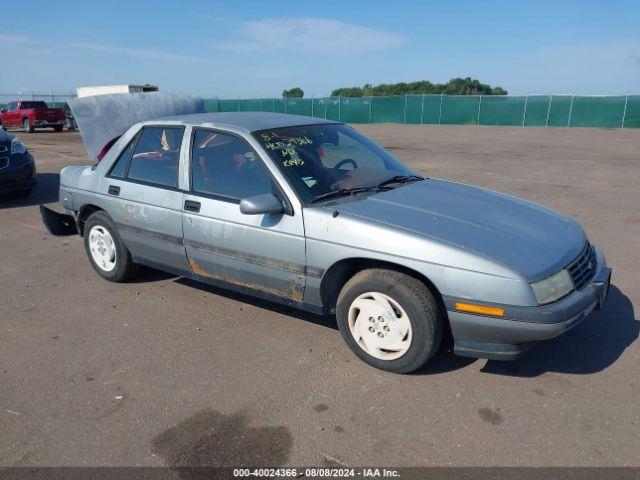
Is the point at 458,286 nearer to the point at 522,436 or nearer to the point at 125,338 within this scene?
the point at 522,436

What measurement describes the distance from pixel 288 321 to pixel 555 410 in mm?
2017

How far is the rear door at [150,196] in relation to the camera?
166 inches

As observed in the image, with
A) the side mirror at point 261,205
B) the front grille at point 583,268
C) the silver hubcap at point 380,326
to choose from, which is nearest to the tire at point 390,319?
the silver hubcap at point 380,326

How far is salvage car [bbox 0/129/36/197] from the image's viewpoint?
8.65m

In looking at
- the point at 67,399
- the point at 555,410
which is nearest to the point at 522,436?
the point at 555,410

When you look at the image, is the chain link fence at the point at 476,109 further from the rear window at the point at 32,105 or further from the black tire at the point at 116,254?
the black tire at the point at 116,254

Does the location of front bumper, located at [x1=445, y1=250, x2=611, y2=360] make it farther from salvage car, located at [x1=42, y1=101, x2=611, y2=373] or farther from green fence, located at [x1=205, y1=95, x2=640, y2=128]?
green fence, located at [x1=205, y1=95, x2=640, y2=128]

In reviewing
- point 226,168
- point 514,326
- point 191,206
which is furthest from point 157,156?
point 514,326

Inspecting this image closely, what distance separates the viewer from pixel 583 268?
10.9ft

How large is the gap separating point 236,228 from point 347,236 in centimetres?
91

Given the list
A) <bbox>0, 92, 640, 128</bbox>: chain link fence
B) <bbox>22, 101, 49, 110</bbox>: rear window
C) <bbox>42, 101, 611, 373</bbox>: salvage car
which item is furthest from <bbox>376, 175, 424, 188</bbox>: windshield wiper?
<bbox>22, 101, 49, 110</bbox>: rear window

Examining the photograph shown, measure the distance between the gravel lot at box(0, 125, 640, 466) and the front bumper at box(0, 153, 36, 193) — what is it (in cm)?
436

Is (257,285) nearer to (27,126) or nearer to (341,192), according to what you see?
(341,192)

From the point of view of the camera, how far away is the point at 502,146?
18.5 metres
